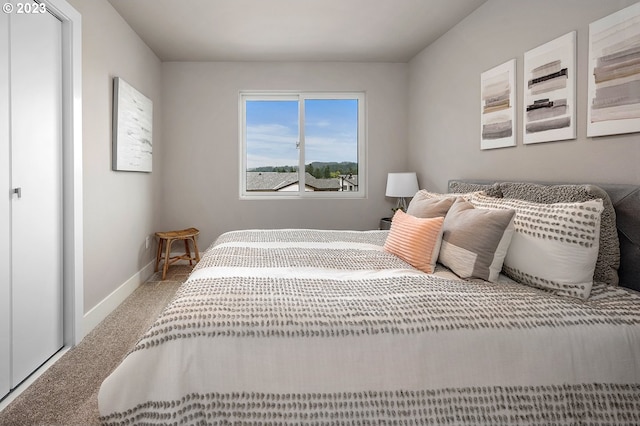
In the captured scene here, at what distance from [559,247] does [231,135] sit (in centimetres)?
383

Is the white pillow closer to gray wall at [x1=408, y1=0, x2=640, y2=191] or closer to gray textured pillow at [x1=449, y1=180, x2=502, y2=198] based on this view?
gray wall at [x1=408, y1=0, x2=640, y2=191]

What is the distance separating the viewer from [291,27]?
363 centimetres

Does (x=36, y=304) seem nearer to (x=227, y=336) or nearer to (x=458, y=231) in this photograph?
(x=227, y=336)

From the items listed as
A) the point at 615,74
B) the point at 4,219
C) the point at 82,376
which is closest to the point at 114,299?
the point at 82,376

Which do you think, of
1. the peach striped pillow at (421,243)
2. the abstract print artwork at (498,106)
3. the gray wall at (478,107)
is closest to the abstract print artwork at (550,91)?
the gray wall at (478,107)

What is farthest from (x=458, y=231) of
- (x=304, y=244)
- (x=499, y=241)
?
(x=304, y=244)

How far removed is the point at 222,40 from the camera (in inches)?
Answer: 155

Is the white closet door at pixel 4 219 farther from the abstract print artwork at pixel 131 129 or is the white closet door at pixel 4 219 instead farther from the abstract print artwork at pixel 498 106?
the abstract print artwork at pixel 498 106

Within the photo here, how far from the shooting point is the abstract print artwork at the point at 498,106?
9.14ft

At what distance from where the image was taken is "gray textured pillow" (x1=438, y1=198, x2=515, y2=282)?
1860mm

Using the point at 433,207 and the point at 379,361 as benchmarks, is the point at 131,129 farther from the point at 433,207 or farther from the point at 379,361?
the point at 379,361

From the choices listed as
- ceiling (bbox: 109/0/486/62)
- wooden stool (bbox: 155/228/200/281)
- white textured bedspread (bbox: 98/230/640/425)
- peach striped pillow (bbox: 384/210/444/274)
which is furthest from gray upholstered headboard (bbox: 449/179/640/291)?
wooden stool (bbox: 155/228/200/281)

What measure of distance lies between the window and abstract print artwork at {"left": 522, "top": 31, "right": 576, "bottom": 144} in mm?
2437

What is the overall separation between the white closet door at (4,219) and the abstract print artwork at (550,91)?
297 cm
